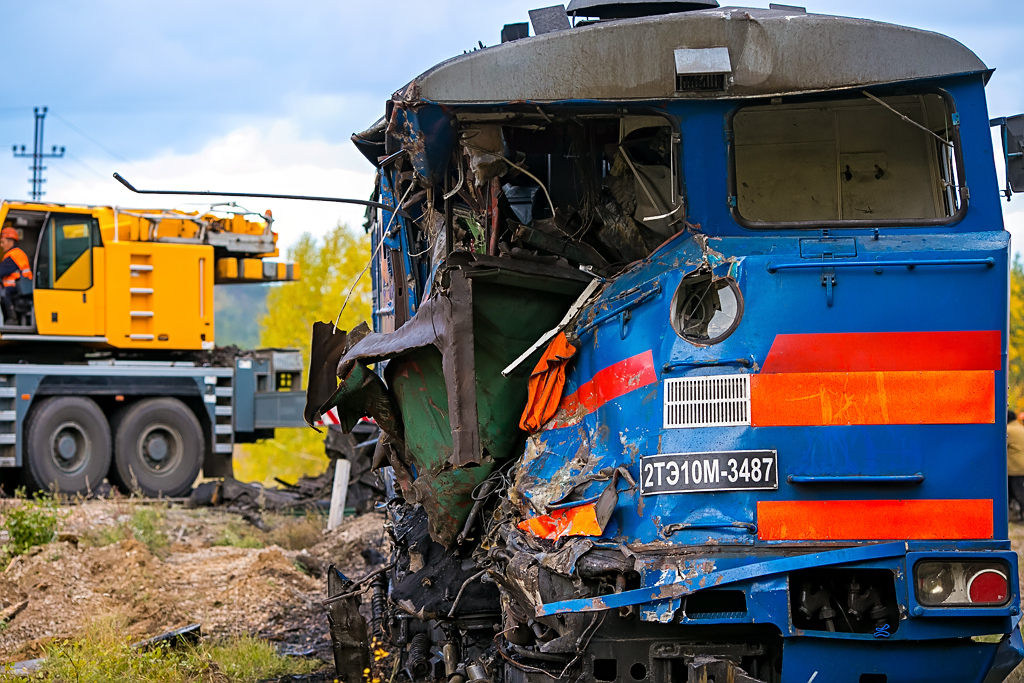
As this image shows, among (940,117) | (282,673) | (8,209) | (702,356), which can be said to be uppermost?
(8,209)

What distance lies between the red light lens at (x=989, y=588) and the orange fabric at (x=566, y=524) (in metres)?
1.27

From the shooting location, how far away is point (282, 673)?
7258 millimetres

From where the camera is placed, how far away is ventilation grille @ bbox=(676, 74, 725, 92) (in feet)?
15.2

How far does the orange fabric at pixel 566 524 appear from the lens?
172 inches

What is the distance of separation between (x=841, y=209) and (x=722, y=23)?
3.23ft

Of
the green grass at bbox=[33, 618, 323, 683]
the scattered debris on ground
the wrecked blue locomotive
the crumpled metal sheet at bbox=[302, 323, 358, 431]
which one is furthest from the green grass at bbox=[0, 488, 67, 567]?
the wrecked blue locomotive

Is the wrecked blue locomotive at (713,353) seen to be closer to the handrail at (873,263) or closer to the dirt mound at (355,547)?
the handrail at (873,263)

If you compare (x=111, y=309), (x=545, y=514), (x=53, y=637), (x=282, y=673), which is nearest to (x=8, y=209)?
(x=111, y=309)

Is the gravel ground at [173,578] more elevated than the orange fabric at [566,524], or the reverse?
the orange fabric at [566,524]

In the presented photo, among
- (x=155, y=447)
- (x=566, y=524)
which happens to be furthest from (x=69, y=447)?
(x=566, y=524)

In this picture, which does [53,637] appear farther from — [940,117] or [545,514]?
[940,117]

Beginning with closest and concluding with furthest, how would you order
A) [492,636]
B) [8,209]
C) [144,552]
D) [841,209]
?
[841,209]
[492,636]
[144,552]
[8,209]

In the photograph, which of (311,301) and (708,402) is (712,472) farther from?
(311,301)

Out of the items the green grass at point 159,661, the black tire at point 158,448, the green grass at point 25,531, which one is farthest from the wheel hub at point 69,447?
the green grass at point 159,661
